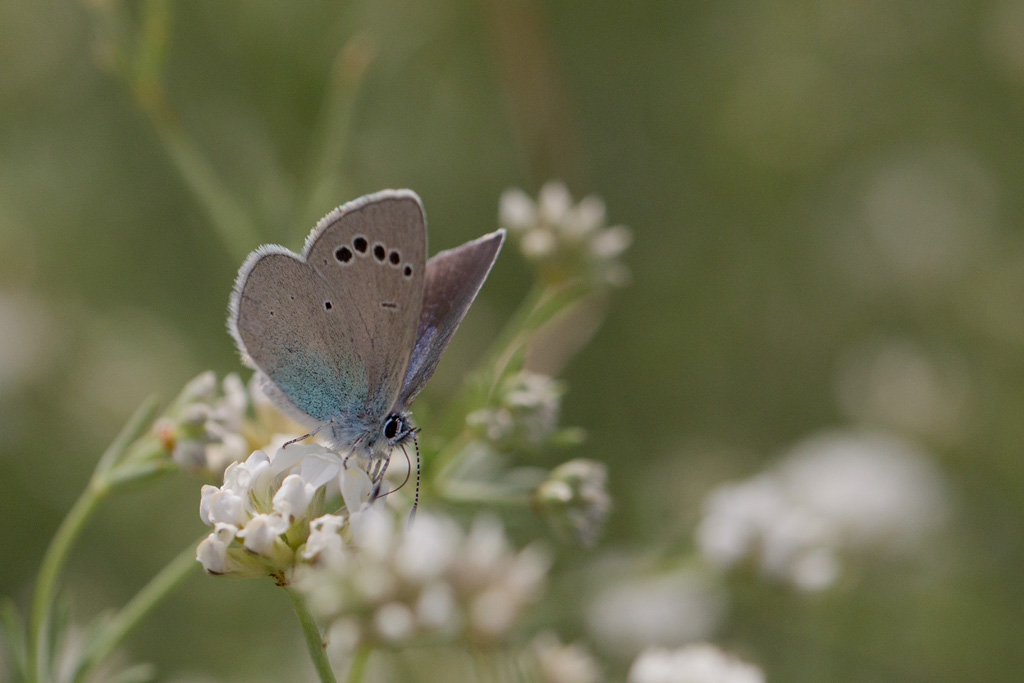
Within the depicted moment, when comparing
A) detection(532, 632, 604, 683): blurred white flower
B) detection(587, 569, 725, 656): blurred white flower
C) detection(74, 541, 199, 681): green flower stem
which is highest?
detection(587, 569, 725, 656): blurred white flower

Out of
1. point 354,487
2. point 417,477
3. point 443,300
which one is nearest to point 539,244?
point 443,300

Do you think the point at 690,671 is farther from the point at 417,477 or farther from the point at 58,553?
the point at 58,553

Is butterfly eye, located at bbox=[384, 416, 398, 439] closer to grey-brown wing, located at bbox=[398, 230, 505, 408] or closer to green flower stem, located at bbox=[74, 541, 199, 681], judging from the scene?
grey-brown wing, located at bbox=[398, 230, 505, 408]

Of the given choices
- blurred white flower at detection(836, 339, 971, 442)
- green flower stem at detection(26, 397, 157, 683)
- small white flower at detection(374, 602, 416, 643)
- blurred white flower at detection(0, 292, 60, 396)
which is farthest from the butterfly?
blurred white flower at detection(836, 339, 971, 442)

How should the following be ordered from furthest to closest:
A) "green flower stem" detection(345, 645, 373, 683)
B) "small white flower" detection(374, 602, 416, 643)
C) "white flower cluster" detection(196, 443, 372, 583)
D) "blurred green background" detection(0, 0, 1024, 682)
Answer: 1. "blurred green background" detection(0, 0, 1024, 682)
2. "white flower cluster" detection(196, 443, 372, 583)
3. "green flower stem" detection(345, 645, 373, 683)
4. "small white flower" detection(374, 602, 416, 643)

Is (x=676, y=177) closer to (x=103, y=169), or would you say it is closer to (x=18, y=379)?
(x=103, y=169)

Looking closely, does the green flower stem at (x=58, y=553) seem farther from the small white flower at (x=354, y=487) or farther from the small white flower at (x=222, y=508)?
the small white flower at (x=354, y=487)
